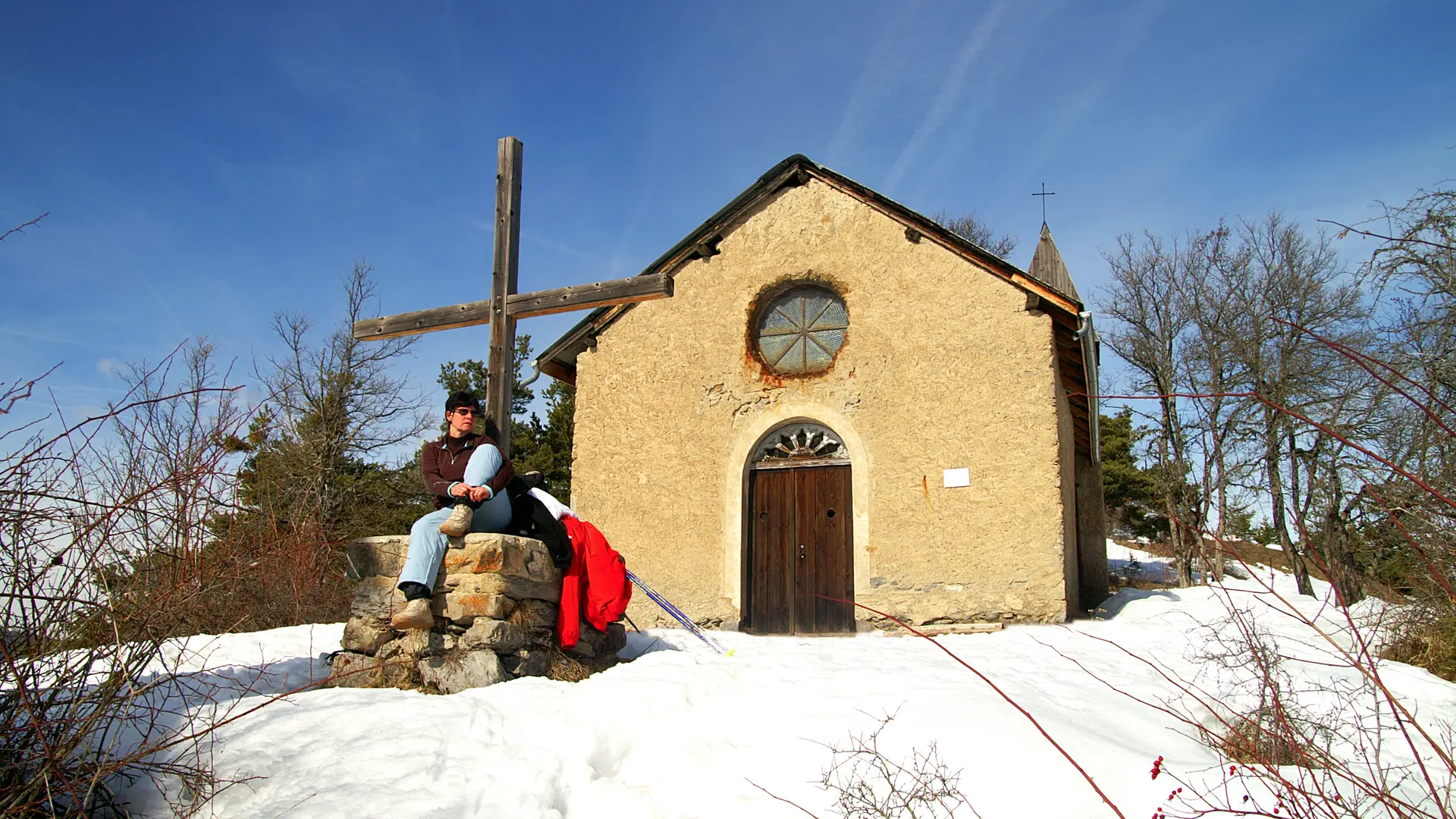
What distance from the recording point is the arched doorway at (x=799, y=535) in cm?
878

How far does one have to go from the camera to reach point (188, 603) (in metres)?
2.81

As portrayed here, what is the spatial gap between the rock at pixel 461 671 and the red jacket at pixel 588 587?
667mm

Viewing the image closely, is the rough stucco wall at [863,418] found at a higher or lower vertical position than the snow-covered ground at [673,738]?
higher

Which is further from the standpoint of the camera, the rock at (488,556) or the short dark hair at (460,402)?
the short dark hair at (460,402)

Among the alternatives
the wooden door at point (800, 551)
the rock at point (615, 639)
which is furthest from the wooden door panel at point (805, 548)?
the rock at point (615, 639)

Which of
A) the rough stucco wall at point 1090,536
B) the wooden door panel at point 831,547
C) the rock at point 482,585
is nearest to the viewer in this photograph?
the rock at point 482,585

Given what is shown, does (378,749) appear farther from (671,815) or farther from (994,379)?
(994,379)

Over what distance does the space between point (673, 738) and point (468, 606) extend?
4.60 feet

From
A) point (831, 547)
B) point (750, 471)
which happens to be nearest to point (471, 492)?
point (750, 471)

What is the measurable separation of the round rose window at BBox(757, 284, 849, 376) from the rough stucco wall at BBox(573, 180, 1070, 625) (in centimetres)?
27

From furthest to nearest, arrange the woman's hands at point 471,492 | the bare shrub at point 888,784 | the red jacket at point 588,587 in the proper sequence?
the red jacket at point 588,587 → the woman's hands at point 471,492 → the bare shrub at point 888,784

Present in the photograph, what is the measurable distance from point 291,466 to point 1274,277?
18607mm

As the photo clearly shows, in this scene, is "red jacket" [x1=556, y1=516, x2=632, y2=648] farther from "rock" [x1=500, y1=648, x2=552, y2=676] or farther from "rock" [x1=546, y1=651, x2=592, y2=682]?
"rock" [x1=500, y1=648, x2=552, y2=676]

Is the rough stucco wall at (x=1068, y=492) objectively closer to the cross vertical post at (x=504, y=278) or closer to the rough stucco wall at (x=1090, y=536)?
the rough stucco wall at (x=1090, y=536)
